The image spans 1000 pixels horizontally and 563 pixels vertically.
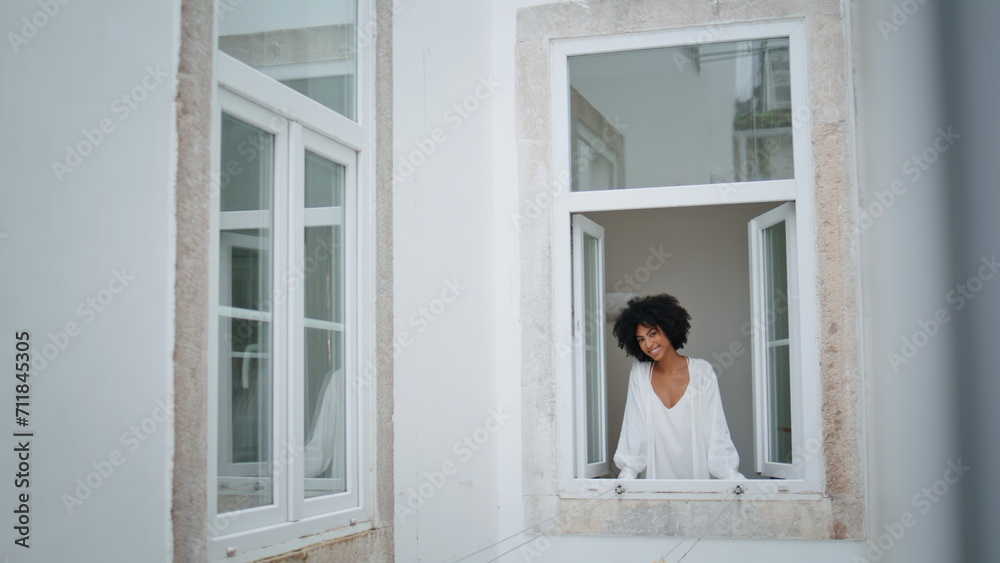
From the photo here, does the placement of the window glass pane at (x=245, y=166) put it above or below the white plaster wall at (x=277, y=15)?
below

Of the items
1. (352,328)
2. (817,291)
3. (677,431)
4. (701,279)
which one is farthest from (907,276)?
(701,279)

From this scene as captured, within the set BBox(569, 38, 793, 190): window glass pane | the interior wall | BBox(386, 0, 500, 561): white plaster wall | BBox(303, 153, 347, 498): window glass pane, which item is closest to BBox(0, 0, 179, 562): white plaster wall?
BBox(303, 153, 347, 498): window glass pane

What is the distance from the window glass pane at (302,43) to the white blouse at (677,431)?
6.39ft

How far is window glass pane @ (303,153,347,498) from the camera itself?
3186mm

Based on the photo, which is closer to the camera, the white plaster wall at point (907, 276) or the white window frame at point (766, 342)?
the white plaster wall at point (907, 276)

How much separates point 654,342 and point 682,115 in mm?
1096

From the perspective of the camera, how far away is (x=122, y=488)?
7.02ft

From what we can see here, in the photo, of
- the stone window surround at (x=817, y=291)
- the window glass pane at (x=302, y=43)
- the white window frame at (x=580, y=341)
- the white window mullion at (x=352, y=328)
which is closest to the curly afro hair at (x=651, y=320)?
the white window frame at (x=580, y=341)

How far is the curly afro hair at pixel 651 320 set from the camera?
4.97 metres

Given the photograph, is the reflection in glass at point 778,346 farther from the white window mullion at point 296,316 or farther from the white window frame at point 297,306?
the white window mullion at point 296,316

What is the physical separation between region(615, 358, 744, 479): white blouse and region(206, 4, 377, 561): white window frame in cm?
143

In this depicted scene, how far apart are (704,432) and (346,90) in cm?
220

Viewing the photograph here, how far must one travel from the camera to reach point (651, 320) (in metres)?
4.91

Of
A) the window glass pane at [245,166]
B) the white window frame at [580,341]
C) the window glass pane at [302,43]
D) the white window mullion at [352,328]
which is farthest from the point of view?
the white window frame at [580,341]
